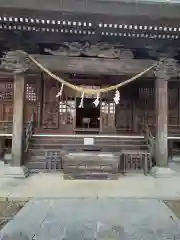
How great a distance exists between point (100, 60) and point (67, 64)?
923mm

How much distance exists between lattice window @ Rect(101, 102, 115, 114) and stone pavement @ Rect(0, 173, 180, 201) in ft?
21.5

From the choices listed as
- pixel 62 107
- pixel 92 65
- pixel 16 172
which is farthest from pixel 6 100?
pixel 92 65

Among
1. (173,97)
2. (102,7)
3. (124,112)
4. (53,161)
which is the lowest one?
(53,161)

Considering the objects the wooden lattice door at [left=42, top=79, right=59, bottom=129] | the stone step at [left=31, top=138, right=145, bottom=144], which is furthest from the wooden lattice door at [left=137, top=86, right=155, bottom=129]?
the wooden lattice door at [left=42, top=79, right=59, bottom=129]

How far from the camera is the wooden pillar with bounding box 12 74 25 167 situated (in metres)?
7.33

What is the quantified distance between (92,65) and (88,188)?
3348 millimetres

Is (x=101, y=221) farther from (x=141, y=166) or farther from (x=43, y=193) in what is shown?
(x=141, y=166)

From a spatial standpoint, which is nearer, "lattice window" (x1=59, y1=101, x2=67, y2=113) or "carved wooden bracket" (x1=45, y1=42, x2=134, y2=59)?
"carved wooden bracket" (x1=45, y1=42, x2=134, y2=59)

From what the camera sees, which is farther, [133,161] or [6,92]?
[6,92]

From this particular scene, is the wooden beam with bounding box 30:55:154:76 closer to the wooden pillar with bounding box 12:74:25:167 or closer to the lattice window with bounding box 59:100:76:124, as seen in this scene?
the wooden pillar with bounding box 12:74:25:167

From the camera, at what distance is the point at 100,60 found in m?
7.32

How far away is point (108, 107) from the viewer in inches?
541

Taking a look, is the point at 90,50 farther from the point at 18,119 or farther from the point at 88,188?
the point at 88,188

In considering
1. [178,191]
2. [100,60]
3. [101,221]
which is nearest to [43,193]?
[101,221]
